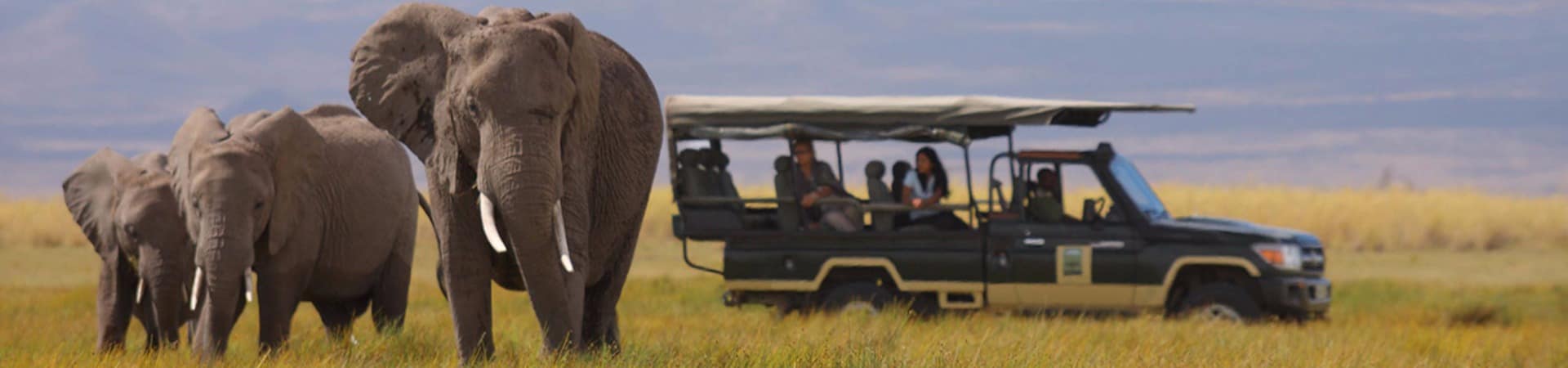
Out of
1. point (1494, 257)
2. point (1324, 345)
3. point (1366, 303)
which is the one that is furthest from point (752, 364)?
point (1494, 257)

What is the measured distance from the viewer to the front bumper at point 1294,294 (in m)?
15.7

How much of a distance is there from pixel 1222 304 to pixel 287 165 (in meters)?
7.55

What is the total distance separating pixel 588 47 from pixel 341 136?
5.06 metres

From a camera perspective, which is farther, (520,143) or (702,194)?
(702,194)

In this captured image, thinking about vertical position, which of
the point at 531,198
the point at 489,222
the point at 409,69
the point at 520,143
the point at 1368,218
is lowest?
the point at 1368,218

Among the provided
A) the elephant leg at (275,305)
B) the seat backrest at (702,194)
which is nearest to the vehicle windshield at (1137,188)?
the seat backrest at (702,194)

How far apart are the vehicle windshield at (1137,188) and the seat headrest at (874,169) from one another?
70.7 inches

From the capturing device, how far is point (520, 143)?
26.4 feet

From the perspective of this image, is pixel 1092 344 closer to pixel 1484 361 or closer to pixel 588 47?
pixel 1484 361

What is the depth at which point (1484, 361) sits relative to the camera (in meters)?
11.2

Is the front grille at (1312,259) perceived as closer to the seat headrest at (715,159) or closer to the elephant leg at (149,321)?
the seat headrest at (715,159)

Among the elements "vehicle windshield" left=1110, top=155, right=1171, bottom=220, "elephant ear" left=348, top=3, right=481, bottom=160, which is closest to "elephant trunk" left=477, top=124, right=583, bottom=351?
"elephant ear" left=348, top=3, right=481, bottom=160

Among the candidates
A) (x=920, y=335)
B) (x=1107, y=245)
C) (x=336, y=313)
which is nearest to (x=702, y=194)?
(x=1107, y=245)

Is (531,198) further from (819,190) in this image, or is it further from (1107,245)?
(1107,245)
